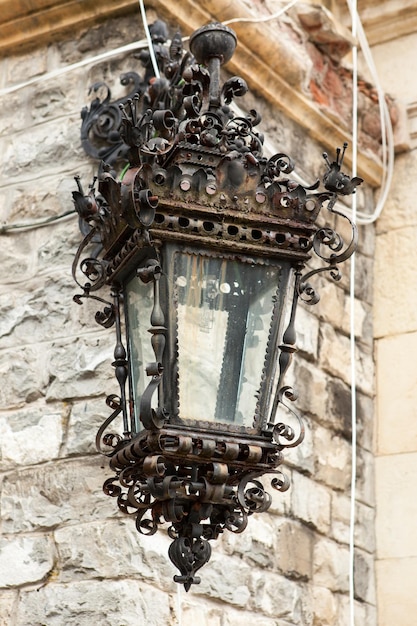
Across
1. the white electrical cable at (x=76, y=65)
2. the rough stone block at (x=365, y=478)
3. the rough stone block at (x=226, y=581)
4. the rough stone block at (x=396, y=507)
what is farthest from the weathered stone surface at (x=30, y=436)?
the rough stone block at (x=396, y=507)

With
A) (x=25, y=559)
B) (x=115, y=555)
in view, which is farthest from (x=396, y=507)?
(x=25, y=559)

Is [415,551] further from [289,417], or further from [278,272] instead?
[278,272]

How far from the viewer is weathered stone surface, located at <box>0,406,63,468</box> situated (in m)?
3.37

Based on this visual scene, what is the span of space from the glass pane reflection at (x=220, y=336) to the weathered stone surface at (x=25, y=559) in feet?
3.73

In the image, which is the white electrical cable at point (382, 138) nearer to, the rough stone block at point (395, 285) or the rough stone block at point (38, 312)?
the rough stone block at point (395, 285)

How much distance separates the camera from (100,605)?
309cm

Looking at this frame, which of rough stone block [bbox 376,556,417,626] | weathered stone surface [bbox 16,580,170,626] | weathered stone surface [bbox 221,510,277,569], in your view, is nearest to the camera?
weathered stone surface [bbox 16,580,170,626]

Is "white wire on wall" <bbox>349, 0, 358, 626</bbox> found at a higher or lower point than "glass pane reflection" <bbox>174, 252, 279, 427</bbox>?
higher

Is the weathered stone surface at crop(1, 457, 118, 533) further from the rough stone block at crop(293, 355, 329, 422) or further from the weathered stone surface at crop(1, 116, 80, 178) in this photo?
the weathered stone surface at crop(1, 116, 80, 178)

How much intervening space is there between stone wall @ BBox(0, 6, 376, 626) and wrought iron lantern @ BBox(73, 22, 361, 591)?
2.37 ft

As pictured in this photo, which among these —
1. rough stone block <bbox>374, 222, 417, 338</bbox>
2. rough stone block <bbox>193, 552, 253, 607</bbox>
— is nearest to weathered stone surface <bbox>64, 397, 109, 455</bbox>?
rough stone block <bbox>193, 552, 253, 607</bbox>

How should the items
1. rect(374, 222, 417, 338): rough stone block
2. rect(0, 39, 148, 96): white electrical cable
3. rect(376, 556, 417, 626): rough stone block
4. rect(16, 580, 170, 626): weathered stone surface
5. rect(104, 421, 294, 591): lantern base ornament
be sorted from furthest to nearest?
1. rect(374, 222, 417, 338): rough stone block
2. rect(376, 556, 417, 626): rough stone block
3. rect(0, 39, 148, 96): white electrical cable
4. rect(16, 580, 170, 626): weathered stone surface
5. rect(104, 421, 294, 591): lantern base ornament

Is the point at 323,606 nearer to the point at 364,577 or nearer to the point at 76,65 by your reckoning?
the point at 364,577

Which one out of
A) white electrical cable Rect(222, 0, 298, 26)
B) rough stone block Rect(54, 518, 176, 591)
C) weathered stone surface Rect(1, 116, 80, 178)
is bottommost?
rough stone block Rect(54, 518, 176, 591)
